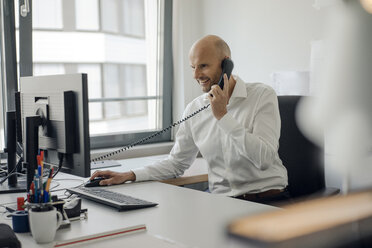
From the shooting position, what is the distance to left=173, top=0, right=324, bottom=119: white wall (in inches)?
90.0

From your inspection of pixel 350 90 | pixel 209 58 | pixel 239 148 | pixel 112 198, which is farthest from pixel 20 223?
pixel 209 58

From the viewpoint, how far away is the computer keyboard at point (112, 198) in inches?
50.9

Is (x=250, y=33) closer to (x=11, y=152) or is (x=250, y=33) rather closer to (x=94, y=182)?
(x=94, y=182)

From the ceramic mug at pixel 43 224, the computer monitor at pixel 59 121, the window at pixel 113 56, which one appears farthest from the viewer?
the window at pixel 113 56

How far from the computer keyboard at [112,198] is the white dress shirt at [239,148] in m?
0.28

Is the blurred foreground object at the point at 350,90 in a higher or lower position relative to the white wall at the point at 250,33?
lower

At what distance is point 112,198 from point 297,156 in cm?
81

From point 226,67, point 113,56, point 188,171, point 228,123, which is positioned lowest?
point 188,171

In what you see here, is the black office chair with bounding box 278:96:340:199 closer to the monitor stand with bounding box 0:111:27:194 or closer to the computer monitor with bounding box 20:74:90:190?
the computer monitor with bounding box 20:74:90:190

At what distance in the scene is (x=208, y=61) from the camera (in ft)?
6.11

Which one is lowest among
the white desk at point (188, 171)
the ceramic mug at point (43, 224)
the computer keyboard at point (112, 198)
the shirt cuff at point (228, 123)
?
the white desk at point (188, 171)

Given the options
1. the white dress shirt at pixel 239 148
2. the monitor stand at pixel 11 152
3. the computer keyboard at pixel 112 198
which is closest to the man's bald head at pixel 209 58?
the white dress shirt at pixel 239 148

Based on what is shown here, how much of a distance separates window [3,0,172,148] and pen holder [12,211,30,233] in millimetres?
1567

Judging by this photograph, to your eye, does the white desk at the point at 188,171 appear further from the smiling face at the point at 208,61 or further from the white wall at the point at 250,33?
the white wall at the point at 250,33
